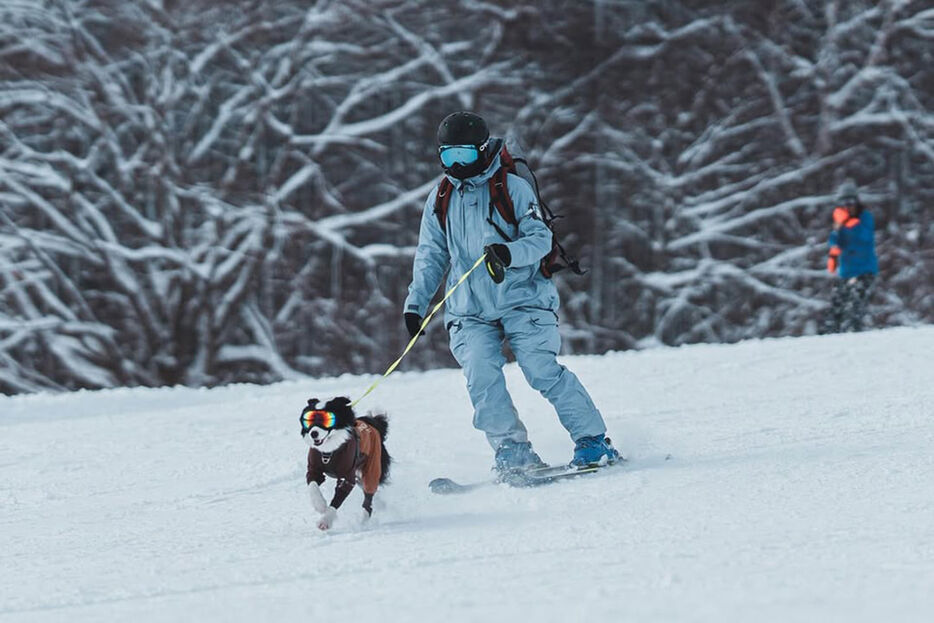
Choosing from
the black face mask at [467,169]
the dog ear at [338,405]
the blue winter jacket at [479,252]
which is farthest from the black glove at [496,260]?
the dog ear at [338,405]

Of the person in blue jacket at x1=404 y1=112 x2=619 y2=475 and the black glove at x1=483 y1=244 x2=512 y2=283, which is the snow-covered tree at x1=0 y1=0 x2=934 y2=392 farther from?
the black glove at x1=483 y1=244 x2=512 y2=283

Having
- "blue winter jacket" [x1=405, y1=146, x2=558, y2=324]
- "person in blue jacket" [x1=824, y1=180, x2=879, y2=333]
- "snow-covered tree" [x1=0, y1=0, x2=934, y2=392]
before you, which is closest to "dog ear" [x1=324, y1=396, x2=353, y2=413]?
"blue winter jacket" [x1=405, y1=146, x2=558, y2=324]

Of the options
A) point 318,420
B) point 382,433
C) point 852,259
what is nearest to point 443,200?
point 382,433

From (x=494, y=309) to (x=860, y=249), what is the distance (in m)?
6.72

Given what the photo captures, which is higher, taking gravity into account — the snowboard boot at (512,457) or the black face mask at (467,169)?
the black face mask at (467,169)

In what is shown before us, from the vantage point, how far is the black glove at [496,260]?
4965mm

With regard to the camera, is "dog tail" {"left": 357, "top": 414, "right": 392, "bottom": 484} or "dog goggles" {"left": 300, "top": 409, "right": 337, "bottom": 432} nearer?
"dog goggles" {"left": 300, "top": 409, "right": 337, "bottom": 432}

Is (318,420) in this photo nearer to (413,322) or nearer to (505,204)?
(413,322)

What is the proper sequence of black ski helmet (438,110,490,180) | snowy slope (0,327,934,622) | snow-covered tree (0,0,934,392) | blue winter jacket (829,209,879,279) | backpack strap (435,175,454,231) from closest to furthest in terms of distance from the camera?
1. snowy slope (0,327,934,622)
2. black ski helmet (438,110,490,180)
3. backpack strap (435,175,454,231)
4. blue winter jacket (829,209,879,279)
5. snow-covered tree (0,0,934,392)

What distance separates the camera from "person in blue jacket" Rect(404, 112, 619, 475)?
5188mm

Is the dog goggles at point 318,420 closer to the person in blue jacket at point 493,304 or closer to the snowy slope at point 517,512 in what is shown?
the snowy slope at point 517,512

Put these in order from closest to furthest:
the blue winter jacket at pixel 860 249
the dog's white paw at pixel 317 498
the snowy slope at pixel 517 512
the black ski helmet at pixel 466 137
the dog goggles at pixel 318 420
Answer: the snowy slope at pixel 517 512 < the dog goggles at pixel 318 420 < the dog's white paw at pixel 317 498 < the black ski helmet at pixel 466 137 < the blue winter jacket at pixel 860 249

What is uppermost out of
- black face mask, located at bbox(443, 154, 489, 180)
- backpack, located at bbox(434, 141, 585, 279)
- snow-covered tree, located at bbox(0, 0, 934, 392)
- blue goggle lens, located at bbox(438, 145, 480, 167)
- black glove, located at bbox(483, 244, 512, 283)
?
snow-covered tree, located at bbox(0, 0, 934, 392)

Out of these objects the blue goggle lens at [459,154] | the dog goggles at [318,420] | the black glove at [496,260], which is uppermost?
the blue goggle lens at [459,154]
